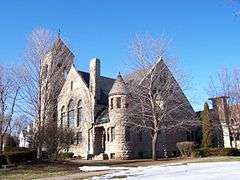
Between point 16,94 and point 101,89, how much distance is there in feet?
40.6

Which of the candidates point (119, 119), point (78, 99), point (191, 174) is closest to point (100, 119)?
point (119, 119)

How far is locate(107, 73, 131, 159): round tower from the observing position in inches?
1642

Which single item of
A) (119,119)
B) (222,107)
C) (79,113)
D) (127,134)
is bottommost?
(127,134)

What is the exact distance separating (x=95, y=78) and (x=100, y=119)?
204 inches

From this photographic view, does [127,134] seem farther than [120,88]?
No

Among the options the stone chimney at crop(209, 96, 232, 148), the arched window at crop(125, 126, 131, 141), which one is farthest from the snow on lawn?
the stone chimney at crop(209, 96, 232, 148)

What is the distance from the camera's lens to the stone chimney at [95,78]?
1839 inches

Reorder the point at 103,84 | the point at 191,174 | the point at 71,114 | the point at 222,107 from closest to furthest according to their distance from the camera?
the point at 191,174, the point at 222,107, the point at 103,84, the point at 71,114

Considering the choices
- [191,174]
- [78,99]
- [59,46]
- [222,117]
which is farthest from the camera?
[78,99]

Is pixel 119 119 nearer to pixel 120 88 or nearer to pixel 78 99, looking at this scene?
pixel 120 88

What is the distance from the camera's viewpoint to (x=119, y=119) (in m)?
42.0

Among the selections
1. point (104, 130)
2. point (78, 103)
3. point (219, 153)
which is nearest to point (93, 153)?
point (104, 130)

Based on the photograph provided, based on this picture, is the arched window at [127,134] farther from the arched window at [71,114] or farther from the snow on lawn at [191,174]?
the snow on lawn at [191,174]

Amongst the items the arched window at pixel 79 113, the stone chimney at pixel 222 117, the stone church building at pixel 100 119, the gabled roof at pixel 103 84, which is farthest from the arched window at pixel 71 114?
the stone chimney at pixel 222 117
